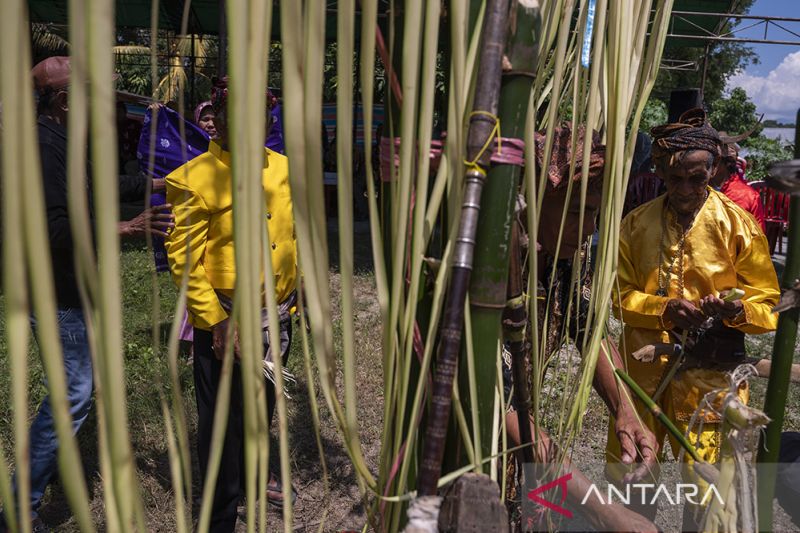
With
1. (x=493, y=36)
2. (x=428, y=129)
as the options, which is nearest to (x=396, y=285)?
(x=428, y=129)

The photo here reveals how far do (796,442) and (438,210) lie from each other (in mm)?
1307

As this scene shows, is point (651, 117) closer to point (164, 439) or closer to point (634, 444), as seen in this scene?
point (164, 439)

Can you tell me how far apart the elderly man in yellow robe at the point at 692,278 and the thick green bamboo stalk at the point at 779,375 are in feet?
3.72

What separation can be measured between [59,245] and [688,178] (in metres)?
2.03

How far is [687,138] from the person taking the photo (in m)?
2.09

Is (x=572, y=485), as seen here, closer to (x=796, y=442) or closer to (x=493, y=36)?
(x=493, y=36)

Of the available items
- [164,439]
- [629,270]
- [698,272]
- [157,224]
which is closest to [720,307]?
[698,272]

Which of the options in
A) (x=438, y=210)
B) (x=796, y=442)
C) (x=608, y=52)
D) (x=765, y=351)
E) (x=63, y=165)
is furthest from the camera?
(x=765, y=351)

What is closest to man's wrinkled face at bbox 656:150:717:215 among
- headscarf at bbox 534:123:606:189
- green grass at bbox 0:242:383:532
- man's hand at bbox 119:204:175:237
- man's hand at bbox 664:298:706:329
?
man's hand at bbox 664:298:706:329

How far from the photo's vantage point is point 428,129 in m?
0.73

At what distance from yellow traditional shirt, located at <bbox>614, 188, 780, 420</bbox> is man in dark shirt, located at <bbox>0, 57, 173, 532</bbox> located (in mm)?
1565

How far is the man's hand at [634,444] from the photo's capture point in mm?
1281

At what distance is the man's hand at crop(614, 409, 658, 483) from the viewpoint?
128 centimetres

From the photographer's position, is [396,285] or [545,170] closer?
[396,285]
